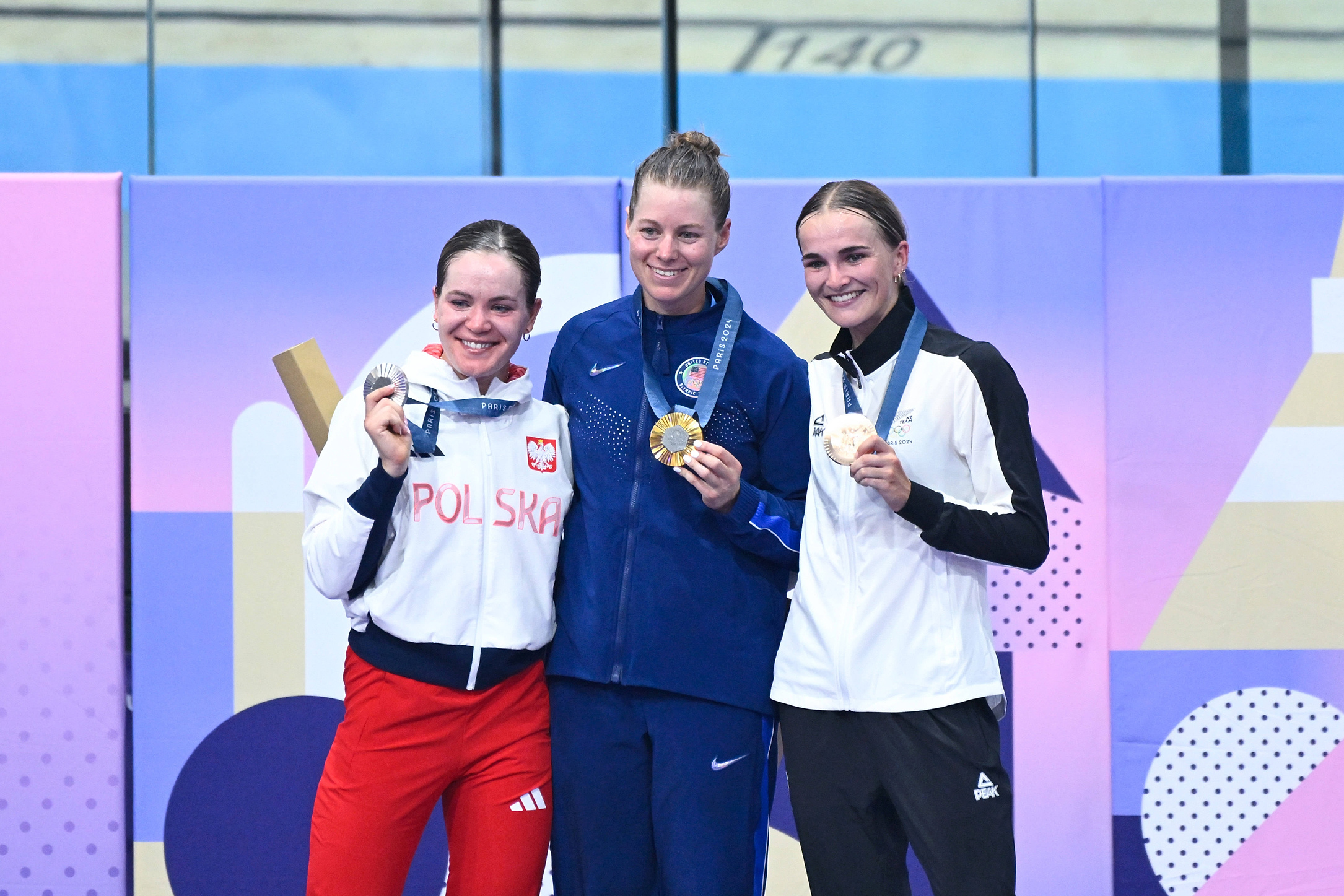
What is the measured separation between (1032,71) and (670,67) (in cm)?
130

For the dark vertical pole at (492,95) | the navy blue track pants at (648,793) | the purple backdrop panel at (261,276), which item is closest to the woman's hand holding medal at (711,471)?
the navy blue track pants at (648,793)

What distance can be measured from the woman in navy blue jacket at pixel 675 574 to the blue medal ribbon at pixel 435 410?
204mm

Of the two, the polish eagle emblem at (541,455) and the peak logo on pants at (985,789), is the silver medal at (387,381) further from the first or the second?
the peak logo on pants at (985,789)

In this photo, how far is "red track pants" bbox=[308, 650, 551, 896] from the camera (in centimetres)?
198

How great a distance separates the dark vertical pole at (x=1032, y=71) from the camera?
381cm

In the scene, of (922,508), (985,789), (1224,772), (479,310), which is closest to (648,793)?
(985,789)

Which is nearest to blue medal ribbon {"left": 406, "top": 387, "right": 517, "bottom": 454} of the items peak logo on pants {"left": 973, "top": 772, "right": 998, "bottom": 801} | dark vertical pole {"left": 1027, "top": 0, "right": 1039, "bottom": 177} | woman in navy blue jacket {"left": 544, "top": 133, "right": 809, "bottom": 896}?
woman in navy blue jacket {"left": 544, "top": 133, "right": 809, "bottom": 896}

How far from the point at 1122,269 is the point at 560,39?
211 centimetres

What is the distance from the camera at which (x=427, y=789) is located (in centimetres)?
203

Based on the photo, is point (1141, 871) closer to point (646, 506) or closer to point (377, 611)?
point (646, 506)

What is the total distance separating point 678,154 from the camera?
7.01 ft

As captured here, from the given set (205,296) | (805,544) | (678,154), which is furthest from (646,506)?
(205,296)

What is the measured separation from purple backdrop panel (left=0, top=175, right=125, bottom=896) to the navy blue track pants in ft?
6.33

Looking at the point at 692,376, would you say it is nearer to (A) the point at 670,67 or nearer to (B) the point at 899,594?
(B) the point at 899,594
